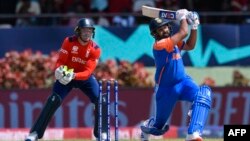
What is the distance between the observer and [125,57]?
19672 mm

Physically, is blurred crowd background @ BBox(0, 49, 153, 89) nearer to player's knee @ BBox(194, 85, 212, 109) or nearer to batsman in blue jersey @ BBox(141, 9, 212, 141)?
batsman in blue jersey @ BBox(141, 9, 212, 141)

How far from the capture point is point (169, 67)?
1235cm

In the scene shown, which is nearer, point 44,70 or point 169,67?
point 169,67

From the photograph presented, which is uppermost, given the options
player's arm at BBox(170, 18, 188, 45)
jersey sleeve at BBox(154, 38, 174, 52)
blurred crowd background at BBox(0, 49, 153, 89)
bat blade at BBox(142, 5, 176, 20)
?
bat blade at BBox(142, 5, 176, 20)

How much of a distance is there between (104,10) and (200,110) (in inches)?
336

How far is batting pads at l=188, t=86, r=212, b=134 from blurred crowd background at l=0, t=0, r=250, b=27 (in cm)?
737

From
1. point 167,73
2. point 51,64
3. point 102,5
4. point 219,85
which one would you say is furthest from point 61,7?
point 167,73

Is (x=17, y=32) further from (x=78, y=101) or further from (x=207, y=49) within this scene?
(x=207, y=49)

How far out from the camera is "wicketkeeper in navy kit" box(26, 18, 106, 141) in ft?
43.3

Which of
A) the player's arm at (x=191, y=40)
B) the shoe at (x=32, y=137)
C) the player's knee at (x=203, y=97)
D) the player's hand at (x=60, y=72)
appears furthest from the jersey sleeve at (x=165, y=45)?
the shoe at (x=32, y=137)

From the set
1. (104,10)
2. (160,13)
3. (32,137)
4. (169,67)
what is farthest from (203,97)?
(104,10)

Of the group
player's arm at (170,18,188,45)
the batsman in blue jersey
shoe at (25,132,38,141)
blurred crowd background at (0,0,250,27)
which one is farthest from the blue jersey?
blurred crowd background at (0,0,250,27)

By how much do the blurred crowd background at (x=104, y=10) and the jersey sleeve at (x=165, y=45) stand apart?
727 cm

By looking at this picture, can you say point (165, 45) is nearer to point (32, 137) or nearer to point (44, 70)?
point (32, 137)
